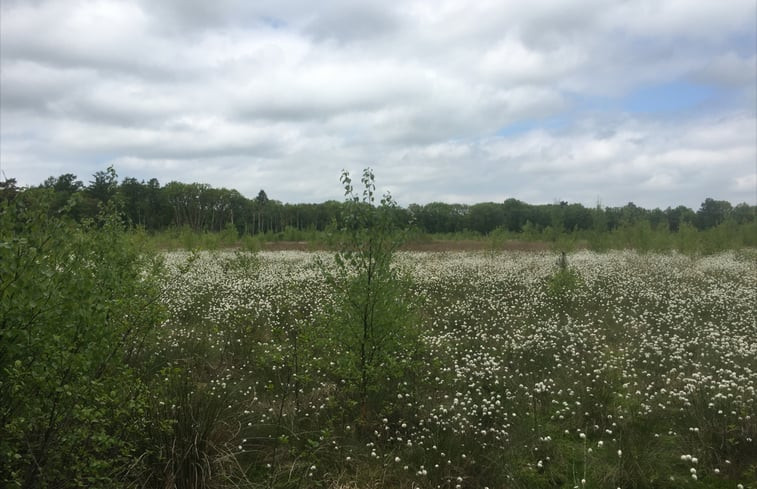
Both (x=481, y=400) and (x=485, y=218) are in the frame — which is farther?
(x=485, y=218)

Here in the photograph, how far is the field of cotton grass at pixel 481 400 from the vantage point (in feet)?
16.5

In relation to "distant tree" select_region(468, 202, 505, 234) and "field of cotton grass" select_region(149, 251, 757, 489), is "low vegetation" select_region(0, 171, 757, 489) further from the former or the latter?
"distant tree" select_region(468, 202, 505, 234)

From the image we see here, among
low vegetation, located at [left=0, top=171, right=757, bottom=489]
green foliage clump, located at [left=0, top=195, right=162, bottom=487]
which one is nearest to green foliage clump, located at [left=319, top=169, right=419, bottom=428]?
low vegetation, located at [left=0, top=171, right=757, bottom=489]

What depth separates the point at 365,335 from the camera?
20.6ft

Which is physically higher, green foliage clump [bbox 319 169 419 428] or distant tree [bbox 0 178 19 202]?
distant tree [bbox 0 178 19 202]

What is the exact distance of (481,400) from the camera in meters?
7.02

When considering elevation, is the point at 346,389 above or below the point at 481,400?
above

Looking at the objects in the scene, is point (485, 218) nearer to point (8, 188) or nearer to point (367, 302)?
point (367, 302)

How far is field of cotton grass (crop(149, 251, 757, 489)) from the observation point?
5031mm

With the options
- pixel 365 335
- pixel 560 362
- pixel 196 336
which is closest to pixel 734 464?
pixel 560 362

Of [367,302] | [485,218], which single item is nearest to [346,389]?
[367,302]

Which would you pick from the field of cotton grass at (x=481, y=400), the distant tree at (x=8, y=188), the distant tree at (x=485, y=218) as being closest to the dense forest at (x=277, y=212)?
the distant tree at (x=485, y=218)

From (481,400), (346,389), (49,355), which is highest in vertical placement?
(49,355)

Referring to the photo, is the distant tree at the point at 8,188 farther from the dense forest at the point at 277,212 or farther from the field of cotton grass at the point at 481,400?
the dense forest at the point at 277,212
